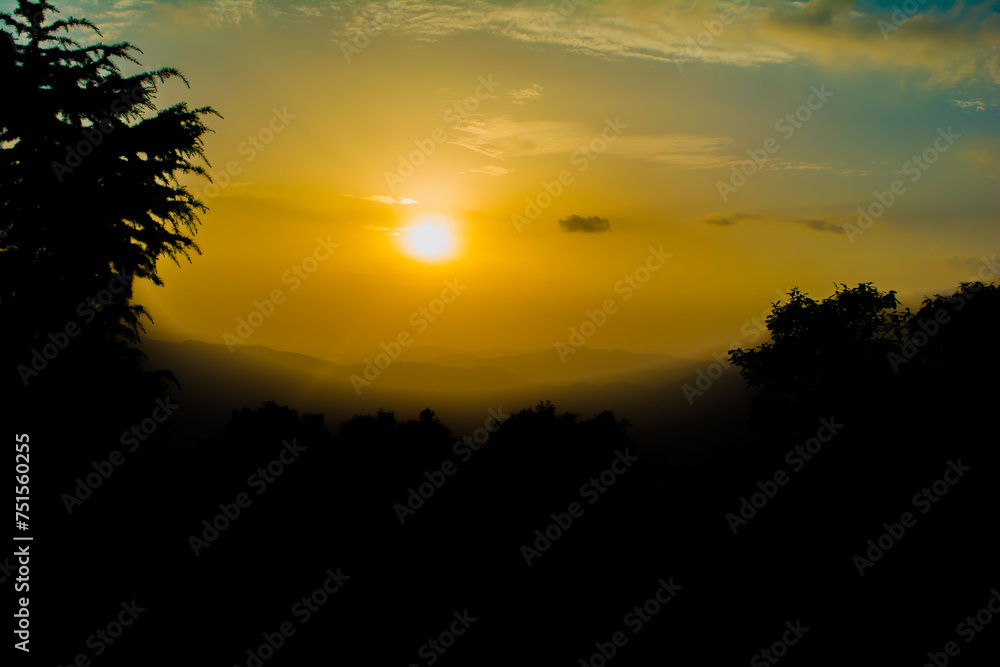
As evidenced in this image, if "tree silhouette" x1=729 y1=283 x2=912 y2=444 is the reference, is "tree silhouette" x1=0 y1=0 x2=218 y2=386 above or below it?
above

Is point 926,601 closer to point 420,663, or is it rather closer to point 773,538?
point 773,538

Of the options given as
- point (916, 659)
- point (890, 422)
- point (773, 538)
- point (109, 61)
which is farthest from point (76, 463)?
point (890, 422)

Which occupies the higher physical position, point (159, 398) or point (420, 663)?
point (159, 398)

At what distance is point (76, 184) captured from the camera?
14.5 m

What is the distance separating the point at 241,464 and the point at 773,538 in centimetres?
2301

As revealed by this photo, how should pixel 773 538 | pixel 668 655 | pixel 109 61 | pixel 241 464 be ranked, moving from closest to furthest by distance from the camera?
pixel 109 61
pixel 668 655
pixel 773 538
pixel 241 464

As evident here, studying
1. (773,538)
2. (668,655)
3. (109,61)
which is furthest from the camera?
(773,538)

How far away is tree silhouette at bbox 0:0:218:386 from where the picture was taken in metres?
14.1

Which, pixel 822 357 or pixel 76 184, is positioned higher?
pixel 76 184

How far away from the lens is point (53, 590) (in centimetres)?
1462

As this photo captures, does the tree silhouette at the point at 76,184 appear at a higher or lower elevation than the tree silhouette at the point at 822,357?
higher

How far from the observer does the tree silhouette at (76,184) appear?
1414cm

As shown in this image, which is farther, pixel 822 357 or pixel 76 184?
pixel 822 357

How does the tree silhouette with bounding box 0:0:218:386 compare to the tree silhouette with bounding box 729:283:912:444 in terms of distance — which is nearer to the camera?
the tree silhouette with bounding box 0:0:218:386
